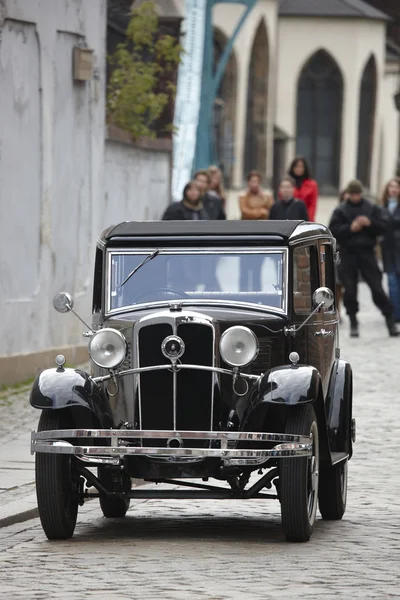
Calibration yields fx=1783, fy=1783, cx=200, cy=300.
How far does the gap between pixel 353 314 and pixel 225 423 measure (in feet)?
47.7

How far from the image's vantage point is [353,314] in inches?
922

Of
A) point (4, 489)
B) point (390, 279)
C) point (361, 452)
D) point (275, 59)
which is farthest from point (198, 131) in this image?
point (275, 59)

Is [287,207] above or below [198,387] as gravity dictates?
below

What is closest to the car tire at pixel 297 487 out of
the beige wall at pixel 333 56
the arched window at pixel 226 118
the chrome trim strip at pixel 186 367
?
the chrome trim strip at pixel 186 367

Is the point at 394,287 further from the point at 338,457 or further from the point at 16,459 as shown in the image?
the point at 338,457

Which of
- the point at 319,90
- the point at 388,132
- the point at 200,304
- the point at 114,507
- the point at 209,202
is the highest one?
the point at 200,304

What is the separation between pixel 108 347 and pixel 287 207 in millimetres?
12627

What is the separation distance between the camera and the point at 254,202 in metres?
24.4

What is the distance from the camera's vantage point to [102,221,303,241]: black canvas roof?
9766 millimetres

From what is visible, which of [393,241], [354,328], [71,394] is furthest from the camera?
[393,241]

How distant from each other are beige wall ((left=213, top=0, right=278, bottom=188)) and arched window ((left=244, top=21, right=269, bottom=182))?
0.57 ft

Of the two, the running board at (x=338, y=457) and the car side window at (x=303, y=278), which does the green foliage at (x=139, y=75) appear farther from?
the running board at (x=338, y=457)

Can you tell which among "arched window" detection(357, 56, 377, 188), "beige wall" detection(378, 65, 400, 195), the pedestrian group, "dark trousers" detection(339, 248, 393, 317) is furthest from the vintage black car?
"beige wall" detection(378, 65, 400, 195)

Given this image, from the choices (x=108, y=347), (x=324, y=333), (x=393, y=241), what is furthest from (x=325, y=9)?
(x=108, y=347)
